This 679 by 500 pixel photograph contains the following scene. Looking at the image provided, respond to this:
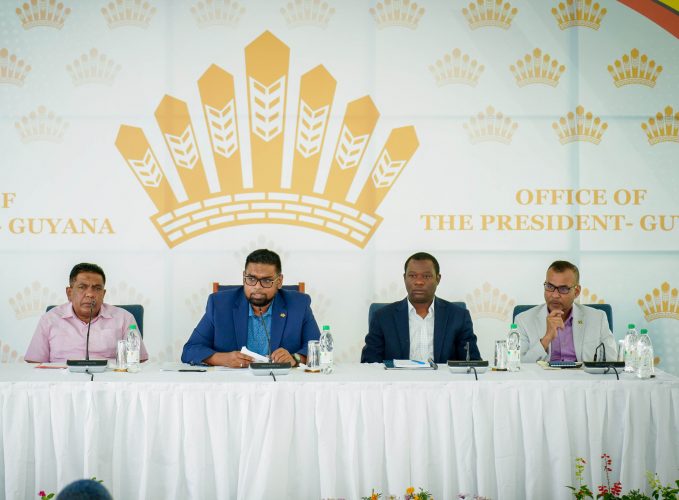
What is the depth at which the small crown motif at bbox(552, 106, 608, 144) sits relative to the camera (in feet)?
17.1

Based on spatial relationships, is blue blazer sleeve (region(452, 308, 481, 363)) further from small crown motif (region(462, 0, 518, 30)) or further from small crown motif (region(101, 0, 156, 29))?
small crown motif (region(101, 0, 156, 29))

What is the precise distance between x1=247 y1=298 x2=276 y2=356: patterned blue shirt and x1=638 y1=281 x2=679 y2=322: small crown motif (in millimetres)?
2716

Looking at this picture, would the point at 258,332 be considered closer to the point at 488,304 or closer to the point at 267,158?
the point at 267,158

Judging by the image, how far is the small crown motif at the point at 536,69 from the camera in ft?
17.0

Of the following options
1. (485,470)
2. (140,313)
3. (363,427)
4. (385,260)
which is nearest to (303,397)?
(363,427)

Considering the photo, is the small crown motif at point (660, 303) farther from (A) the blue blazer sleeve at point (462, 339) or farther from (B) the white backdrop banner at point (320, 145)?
(A) the blue blazer sleeve at point (462, 339)

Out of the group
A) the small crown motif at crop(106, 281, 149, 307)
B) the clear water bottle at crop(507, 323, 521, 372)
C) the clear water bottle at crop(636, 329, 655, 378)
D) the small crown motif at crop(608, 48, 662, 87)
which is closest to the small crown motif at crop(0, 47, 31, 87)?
the small crown motif at crop(106, 281, 149, 307)

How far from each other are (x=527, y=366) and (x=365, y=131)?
7.09 feet

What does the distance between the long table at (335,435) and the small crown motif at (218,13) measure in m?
2.82

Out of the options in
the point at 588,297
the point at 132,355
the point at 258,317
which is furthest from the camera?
the point at 588,297

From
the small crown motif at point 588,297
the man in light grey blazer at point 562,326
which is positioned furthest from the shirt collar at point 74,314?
the small crown motif at point 588,297

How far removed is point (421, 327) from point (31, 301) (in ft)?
8.93

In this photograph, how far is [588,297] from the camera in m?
5.24

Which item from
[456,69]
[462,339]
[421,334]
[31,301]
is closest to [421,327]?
[421,334]
